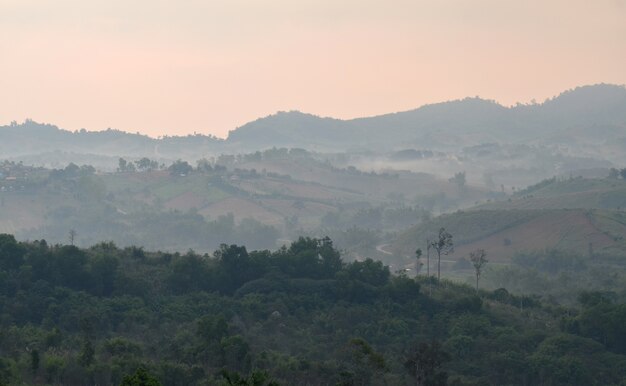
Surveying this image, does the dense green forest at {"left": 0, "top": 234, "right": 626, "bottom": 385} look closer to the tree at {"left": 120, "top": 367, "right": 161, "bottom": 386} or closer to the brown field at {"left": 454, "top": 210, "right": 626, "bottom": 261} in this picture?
the tree at {"left": 120, "top": 367, "right": 161, "bottom": 386}

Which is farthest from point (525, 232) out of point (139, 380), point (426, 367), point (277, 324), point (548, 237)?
point (139, 380)

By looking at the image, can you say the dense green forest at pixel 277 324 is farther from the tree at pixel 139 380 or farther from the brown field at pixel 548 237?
the brown field at pixel 548 237

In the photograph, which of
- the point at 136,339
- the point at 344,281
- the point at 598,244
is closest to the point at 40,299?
the point at 136,339

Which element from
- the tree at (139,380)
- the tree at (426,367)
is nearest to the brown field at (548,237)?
the tree at (426,367)

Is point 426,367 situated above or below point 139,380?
below

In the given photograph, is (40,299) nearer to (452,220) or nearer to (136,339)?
(136,339)

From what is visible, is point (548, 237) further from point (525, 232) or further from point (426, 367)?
point (426, 367)

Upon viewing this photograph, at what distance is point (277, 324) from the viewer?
250 ft

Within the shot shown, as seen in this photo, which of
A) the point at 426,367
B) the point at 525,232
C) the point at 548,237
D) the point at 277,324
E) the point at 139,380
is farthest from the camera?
the point at 525,232

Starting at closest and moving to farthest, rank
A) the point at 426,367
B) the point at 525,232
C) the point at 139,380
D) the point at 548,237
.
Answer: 1. the point at 139,380
2. the point at 426,367
3. the point at 548,237
4. the point at 525,232

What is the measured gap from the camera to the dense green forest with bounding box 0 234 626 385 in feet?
197

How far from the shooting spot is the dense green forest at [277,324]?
60.1 m

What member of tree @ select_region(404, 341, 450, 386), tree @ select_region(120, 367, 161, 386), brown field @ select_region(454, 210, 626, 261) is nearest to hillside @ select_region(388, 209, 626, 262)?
brown field @ select_region(454, 210, 626, 261)

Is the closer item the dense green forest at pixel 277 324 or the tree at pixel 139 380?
the tree at pixel 139 380
